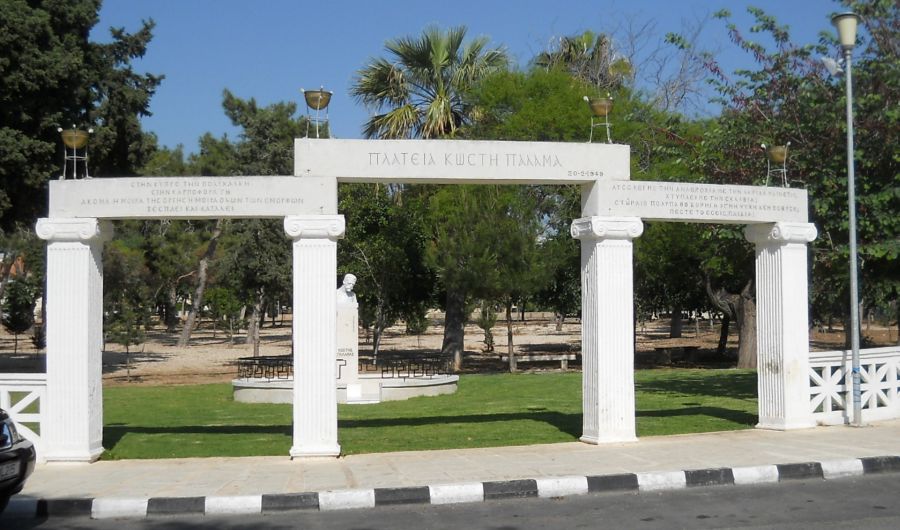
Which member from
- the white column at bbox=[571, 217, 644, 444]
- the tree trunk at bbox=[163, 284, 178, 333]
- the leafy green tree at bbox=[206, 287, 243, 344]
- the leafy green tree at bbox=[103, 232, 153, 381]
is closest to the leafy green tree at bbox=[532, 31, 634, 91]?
the leafy green tree at bbox=[103, 232, 153, 381]

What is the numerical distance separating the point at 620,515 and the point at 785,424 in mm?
5392

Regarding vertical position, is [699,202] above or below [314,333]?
above

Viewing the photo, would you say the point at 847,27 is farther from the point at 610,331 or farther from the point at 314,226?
the point at 314,226

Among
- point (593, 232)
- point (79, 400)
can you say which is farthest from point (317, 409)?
point (593, 232)

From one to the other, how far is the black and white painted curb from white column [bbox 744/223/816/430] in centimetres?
271

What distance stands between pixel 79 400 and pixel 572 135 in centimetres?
2107

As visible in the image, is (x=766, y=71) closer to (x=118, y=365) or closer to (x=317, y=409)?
(x=317, y=409)

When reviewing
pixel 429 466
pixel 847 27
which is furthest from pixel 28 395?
pixel 847 27

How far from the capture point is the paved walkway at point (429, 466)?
909 centimetres

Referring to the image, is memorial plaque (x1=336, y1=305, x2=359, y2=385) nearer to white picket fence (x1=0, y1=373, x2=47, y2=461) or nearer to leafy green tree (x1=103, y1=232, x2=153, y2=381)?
white picket fence (x1=0, y1=373, x2=47, y2=461)

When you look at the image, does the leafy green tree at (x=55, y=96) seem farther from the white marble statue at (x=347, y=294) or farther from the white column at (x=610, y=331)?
the white column at (x=610, y=331)

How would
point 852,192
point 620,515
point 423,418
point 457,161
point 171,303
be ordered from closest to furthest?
point 620,515 → point 457,161 → point 852,192 → point 423,418 → point 171,303

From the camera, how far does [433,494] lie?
8.75 meters

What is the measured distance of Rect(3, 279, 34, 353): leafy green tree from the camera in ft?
141
